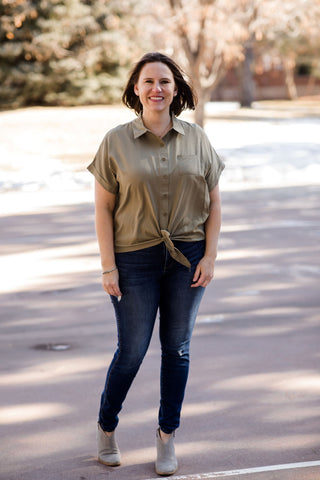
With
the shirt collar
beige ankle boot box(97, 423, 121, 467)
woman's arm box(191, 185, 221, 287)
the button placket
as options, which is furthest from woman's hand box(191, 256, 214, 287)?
beige ankle boot box(97, 423, 121, 467)

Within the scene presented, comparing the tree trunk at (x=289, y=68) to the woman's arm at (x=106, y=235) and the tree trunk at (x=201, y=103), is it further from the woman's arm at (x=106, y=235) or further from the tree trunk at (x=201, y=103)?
the woman's arm at (x=106, y=235)

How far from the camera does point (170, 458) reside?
3.49 metres

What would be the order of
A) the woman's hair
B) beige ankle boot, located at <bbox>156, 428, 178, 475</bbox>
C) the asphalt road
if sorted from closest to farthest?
the woman's hair, beige ankle boot, located at <bbox>156, 428, 178, 475</bbox>, the asphalt road

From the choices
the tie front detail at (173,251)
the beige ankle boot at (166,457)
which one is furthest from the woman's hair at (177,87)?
the beige ankle boot at (166,457)

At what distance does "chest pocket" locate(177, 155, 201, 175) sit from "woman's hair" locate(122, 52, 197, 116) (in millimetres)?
346

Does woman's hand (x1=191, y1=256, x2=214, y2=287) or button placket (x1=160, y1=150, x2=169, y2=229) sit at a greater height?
button placket (x1=160, y1=150, x2=169, y2=229)

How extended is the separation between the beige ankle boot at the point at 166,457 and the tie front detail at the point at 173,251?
884mm

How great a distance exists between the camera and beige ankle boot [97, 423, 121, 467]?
11.6 feet

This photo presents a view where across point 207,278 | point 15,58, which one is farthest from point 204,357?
point 15,58

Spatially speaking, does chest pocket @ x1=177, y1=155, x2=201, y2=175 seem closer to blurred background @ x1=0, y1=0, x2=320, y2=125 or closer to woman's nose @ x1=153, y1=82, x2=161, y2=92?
woman's nose @ x1=153, y1=82, x2=161, y2=92

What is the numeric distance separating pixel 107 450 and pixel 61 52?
27.0 metres

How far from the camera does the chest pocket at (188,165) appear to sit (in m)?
3.15

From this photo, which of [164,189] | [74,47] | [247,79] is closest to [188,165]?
[164,189]

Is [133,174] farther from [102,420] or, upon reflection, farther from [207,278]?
[102,420]
